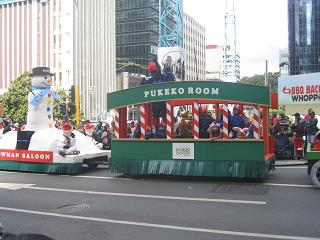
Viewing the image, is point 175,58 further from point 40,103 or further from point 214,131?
point 214,131

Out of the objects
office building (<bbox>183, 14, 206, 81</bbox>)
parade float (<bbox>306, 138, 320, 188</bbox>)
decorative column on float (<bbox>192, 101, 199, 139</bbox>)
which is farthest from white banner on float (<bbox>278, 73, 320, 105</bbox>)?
office building (<bbox>183, 14, 206, 81</bbox>)

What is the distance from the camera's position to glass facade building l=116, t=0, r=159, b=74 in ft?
353

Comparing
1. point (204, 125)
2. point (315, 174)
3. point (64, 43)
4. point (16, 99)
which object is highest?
point (64, 43)

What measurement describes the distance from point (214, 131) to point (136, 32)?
333ft

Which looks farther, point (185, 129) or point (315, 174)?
point (185, 129)

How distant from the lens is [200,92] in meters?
11.2

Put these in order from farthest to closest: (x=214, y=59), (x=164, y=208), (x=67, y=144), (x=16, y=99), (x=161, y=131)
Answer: (x=214, y=59) → (x=16, y=99) → (x=67, y=144) → (x=161, y=131) → (x=164, y=208)

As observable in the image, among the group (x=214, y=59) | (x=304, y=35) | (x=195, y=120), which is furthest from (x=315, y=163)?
(x=214, y=59)

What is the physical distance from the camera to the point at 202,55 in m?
146

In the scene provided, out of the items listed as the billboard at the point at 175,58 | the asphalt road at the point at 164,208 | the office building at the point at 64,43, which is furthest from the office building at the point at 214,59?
the asphalt road at the point at 164,208

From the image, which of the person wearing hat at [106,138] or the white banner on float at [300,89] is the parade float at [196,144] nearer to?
the person wearing hat at [106,138]

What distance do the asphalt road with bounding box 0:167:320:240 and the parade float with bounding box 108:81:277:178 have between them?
379 millimetres

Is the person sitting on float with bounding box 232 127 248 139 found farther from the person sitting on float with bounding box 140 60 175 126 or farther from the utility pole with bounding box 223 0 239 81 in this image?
the utility pole with bounding box 223 0 239 81

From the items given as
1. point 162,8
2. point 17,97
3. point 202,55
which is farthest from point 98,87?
point 202,55
